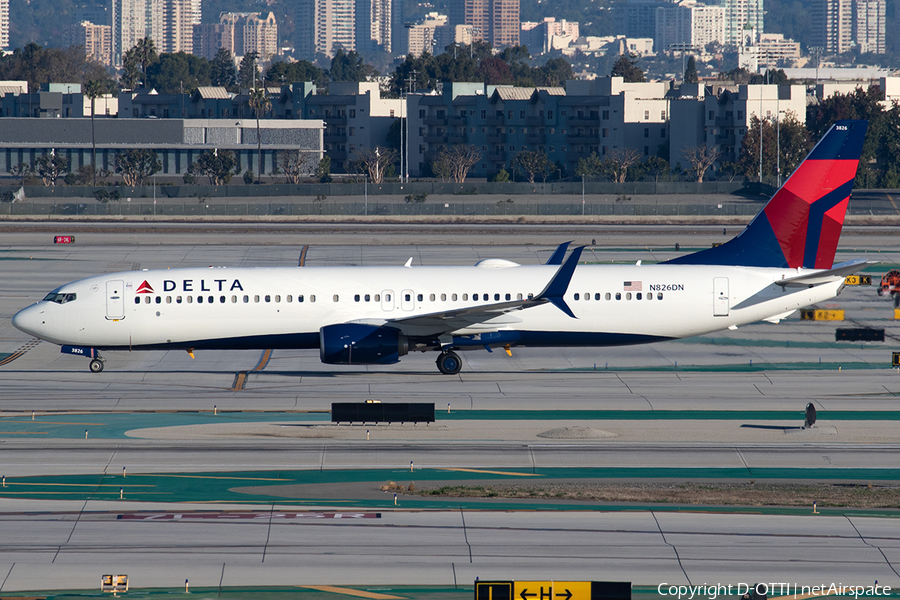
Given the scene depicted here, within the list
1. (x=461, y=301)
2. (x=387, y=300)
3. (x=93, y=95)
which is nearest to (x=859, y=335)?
(x=461, y=301)

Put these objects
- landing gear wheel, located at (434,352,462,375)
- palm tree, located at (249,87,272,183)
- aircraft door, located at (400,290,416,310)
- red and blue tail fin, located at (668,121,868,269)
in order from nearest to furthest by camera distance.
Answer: aircraft door, located at (400,290,416,310)
landing gear wheel, located at (434,352,462,375)
red and blue tail fin, located at (668,121,868,269)
palm tree, located at (249,87,272,183)

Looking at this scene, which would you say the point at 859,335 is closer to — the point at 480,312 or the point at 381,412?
the point at 480,312

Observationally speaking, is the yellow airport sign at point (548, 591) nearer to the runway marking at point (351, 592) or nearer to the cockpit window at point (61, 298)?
the runway marking at point (351, 592)

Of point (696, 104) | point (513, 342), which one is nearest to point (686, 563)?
point (513, 342)

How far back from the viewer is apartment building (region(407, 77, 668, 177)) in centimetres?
17112

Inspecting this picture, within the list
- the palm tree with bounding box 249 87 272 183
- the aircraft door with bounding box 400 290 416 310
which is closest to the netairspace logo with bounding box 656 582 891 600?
the aircraft door with bounding box 400 290 416 310

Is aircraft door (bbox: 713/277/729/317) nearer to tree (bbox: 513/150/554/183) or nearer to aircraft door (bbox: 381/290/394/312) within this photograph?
aircraft door (bbox: 381/290/394/312)

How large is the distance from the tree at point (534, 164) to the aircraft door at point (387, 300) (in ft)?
411

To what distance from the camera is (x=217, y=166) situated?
529ft

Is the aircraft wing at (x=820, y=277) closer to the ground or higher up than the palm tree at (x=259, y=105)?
closer to the ground

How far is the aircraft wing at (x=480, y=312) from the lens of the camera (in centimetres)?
3884

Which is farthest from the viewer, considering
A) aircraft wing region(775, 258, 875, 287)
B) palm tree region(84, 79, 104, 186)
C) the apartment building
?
the apartment building

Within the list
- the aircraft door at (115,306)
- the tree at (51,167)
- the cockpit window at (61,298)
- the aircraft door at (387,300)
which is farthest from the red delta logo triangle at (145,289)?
the tree at (51,167)

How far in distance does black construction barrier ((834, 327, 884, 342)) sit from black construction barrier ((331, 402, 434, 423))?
24.7 metres
